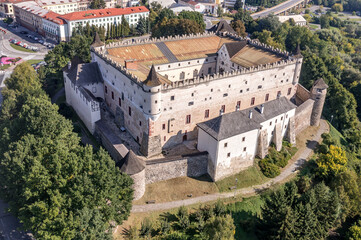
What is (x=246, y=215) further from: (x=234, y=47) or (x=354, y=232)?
(x=234, y=47)

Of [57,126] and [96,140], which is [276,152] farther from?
[57,126]

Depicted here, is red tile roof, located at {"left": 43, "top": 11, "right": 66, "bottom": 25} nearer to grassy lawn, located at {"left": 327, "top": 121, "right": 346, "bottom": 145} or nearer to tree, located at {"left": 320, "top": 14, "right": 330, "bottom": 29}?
grassy lawn, located at {"left": 327, "top": 121, "right": 346, "bottom": 145}

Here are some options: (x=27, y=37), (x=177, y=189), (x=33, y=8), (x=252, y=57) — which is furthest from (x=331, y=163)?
(x=33, y=8)

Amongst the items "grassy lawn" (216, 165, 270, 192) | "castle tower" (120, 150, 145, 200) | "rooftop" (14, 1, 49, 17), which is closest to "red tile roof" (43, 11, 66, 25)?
"rooftop" (14, 1, 49, 17)

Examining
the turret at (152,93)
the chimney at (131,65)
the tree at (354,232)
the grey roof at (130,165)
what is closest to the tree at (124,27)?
the chimney at (131,65)

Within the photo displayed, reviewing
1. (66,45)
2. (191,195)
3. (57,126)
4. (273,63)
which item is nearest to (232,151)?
(191,195)
